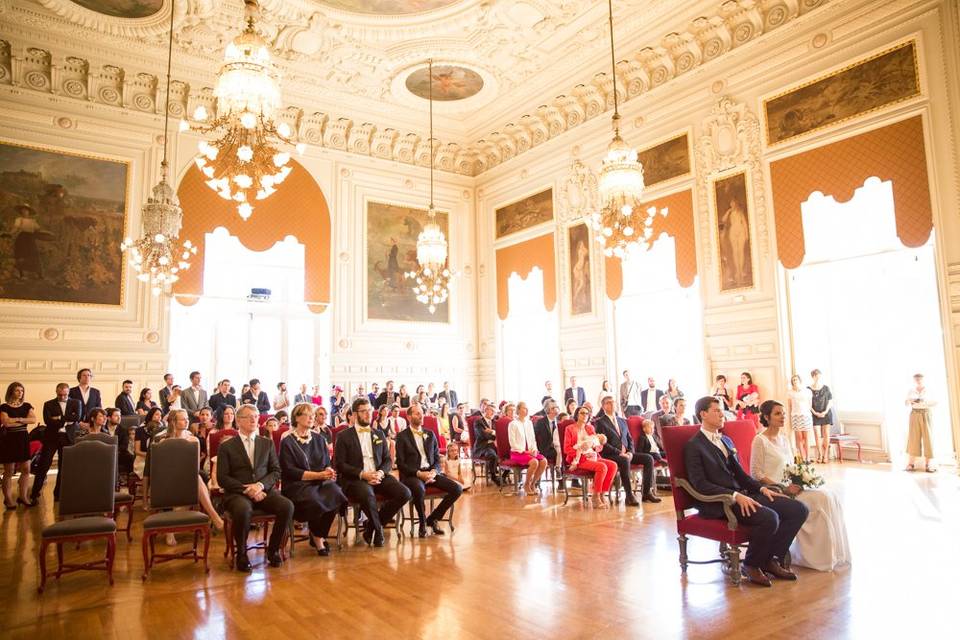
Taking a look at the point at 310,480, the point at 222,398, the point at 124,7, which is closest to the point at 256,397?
the point at 222,398

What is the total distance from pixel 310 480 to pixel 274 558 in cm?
74

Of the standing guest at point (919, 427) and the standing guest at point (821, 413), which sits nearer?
the standing guest at point (919, 427)

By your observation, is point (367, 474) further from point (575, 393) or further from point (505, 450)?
point (575, 393)

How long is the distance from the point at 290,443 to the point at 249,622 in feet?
6.32

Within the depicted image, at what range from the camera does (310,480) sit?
17.7 feet

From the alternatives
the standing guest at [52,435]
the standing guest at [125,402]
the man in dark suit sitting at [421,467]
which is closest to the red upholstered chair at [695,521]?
the man in dark suit sitting at [421,467]

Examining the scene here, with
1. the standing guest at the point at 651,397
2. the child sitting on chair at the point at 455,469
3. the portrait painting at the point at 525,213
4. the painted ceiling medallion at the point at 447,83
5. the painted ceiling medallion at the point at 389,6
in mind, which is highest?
the painted ceiling medallion at the point at 389,6

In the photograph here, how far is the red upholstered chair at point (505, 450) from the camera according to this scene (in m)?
7.99

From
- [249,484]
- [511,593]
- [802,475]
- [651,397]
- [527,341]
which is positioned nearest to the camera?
[511,593]

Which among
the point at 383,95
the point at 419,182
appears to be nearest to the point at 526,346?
the point at 419,182

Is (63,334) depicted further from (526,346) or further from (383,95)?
(526,346)

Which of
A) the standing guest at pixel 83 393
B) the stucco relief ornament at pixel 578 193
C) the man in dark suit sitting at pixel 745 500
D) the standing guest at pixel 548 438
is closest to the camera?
the man in dark suit sitting at pixel 745 500

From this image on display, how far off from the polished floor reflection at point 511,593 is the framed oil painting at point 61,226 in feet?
21.1

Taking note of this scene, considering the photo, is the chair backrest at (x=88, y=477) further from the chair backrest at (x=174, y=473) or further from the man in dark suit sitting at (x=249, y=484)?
the man in dark suit sitting at (x=249, y=484)
